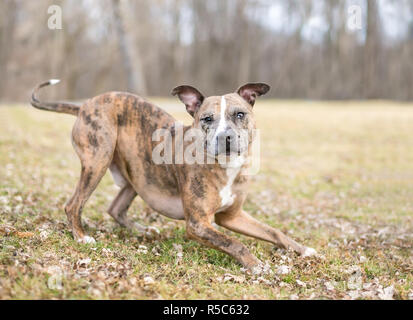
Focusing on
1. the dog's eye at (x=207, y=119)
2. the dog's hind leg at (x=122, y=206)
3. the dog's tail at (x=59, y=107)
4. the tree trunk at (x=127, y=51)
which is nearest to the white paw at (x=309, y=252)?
the dog's eye at (x=207, y=119)

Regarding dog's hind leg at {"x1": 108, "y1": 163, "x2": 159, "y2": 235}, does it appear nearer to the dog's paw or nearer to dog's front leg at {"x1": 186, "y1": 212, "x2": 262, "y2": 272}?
dog's front leg at {"x1": 186, "y1": 212, "x2": 262, "y2": 272}

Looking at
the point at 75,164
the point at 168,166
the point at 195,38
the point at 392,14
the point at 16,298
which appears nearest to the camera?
the point at 16,298

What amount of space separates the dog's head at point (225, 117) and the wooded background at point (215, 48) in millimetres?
20841

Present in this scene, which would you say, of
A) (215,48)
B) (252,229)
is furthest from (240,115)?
(215,48)

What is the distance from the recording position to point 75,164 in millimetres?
9922

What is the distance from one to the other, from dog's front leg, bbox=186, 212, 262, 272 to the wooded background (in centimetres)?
2146

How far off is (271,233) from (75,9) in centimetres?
2367

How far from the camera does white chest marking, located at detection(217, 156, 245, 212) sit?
455 cm

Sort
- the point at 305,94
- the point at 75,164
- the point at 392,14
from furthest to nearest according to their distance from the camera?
the point at 305,94 → the point at 392,14 → the point at 75,164

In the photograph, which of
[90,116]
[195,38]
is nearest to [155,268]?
[90,116]

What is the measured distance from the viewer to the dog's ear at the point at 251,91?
4.79 m

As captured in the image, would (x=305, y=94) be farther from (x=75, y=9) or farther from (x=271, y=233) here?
(x=271, y=233)

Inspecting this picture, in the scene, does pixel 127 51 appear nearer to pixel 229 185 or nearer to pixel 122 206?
pixel 122 206

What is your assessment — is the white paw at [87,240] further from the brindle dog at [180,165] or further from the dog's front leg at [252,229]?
the dog's front leg at [252,229]
